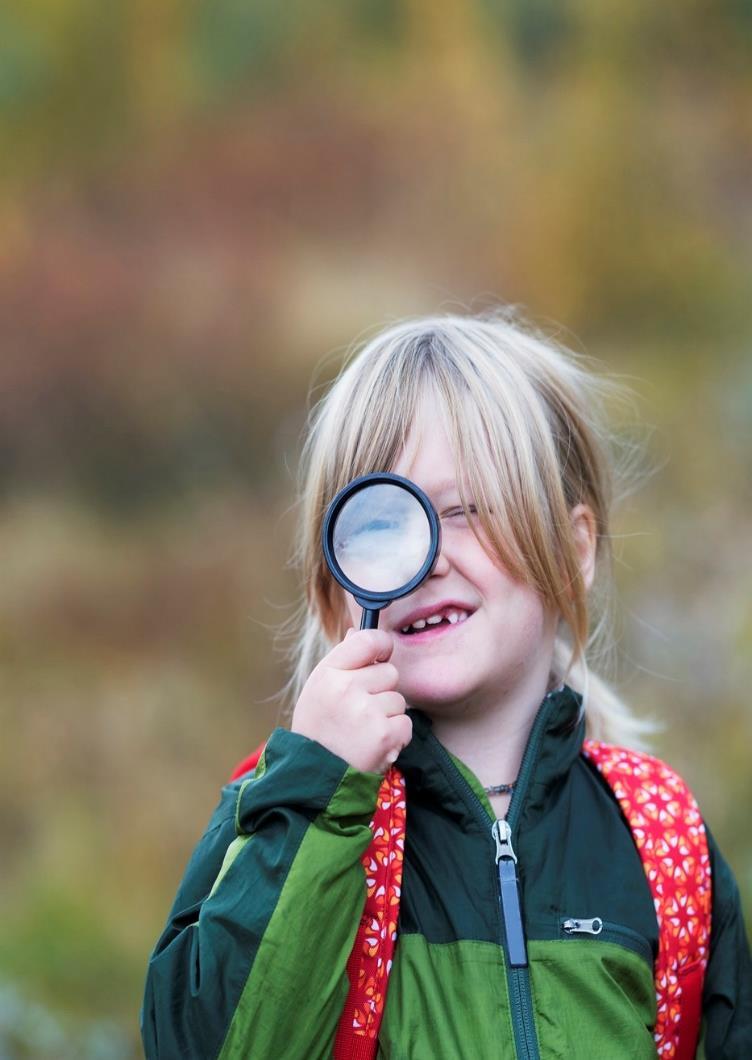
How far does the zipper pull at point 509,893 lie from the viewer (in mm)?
1892

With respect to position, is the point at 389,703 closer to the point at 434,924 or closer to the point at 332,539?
the point at 332,539

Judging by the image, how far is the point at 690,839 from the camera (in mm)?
2139

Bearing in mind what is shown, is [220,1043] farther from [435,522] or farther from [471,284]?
[471,284]

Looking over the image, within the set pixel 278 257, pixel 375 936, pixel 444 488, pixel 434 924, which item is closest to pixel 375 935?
pixel 375 936

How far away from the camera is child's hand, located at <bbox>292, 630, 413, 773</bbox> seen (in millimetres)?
1783

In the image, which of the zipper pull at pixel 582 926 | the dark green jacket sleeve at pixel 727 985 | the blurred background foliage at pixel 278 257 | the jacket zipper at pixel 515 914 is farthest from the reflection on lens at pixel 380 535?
the blurred background foliage at pixel 278 257

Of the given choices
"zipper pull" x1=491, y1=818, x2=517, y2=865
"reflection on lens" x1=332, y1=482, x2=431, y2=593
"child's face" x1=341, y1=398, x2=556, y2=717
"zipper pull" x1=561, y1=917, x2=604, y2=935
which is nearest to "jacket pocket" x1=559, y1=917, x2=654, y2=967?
"zipper pull" x1=561, y1=917, x2=604, y2=935

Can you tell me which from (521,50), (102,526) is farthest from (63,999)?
(521,50)

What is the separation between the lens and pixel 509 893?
6.32ft

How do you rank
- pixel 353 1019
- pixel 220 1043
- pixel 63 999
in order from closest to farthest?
pixel 220 1043 → pixel 353 1019 → pixel 63 999

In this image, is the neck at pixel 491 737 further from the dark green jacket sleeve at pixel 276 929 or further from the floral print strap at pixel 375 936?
the dark green jacket sleeve at pixel 276 929

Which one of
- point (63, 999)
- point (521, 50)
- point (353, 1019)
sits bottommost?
point (63, 999)

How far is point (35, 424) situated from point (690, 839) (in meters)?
3.28

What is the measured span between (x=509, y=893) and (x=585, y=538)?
2.36ft
